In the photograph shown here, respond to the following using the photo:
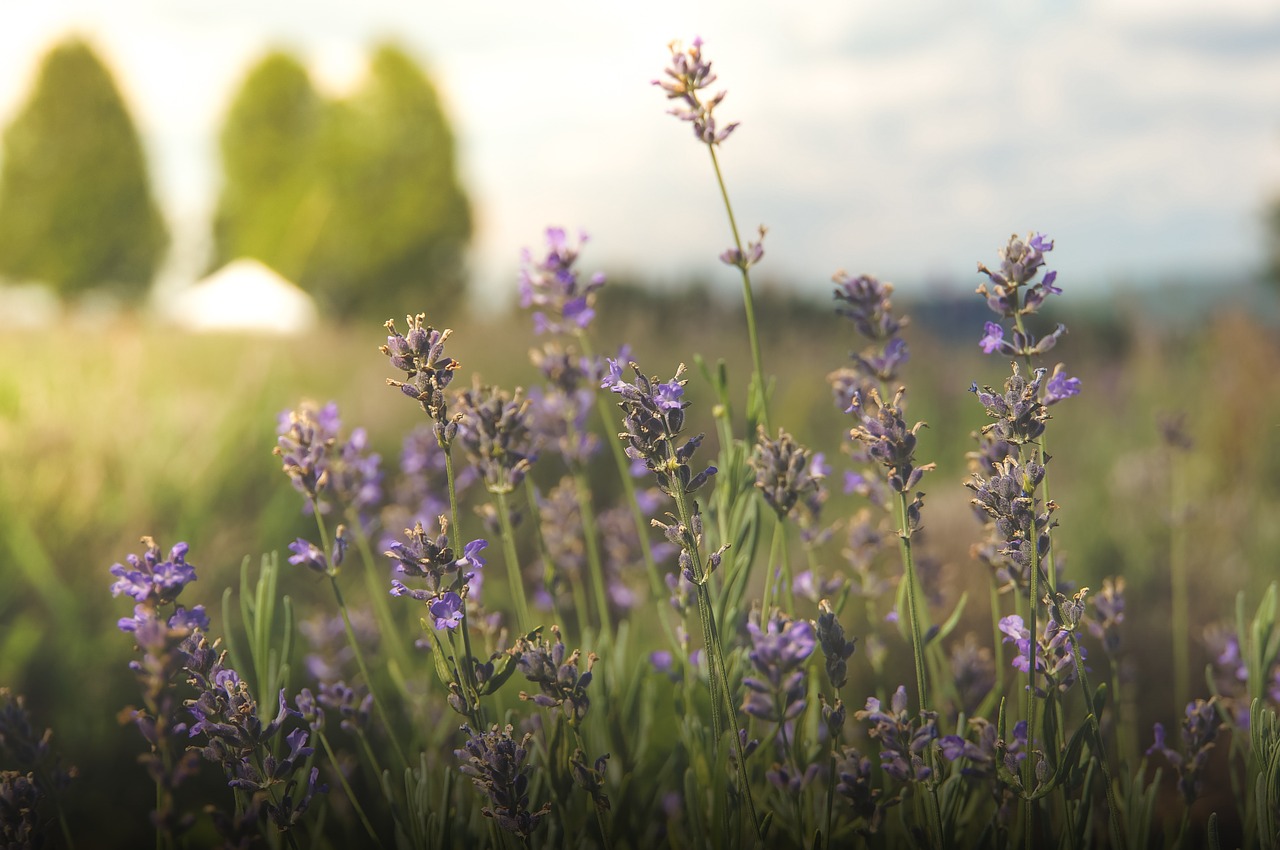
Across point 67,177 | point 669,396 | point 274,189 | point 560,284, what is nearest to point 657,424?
point 669,396

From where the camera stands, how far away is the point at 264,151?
950 inches

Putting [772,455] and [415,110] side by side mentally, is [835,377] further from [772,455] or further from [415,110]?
[415,110]

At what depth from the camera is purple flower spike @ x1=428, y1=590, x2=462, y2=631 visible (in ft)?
4.27

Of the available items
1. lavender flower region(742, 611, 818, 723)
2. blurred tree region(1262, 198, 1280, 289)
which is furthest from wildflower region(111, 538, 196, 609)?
blurred tree region(1262, 198, 1280, 289)

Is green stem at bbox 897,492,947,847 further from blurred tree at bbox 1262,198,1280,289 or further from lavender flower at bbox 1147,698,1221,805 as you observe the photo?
blurred tree at bbox 1262,198,1280,289

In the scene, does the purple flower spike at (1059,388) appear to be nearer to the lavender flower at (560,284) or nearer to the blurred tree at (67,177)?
the lavender flower at (560,284)

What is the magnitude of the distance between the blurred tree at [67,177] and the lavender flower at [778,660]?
24272 millimetres

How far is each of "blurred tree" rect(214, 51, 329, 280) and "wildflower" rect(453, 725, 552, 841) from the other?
22927 mm

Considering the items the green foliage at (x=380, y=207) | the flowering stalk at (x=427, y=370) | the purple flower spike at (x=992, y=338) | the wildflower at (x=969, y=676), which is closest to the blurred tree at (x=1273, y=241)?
the green foliage at (x=380, y=207)

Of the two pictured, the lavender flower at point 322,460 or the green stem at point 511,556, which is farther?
the green stem at point 511,556

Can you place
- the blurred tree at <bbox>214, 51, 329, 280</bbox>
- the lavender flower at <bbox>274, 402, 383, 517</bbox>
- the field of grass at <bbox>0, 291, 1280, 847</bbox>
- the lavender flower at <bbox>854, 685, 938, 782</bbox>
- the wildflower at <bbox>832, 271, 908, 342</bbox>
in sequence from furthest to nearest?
the blurred tree at <bbox>214, 51, 329, 280</bbox>, the field of grass at <bbox>0, 291, 1280, 847</bbox>, the wildflower at <bbox>832, 271, 908, 342</bbox>, the lavender flower at <bbox>274, 402, 383, 517</bbox>, the lavender flower at <bbox>854, 685, 938, 782</bbox>

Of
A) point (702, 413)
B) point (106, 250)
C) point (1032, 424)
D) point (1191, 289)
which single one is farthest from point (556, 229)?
point (106, 250)

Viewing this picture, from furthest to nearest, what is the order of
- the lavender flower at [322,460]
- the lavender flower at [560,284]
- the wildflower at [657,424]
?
the lavender flower at [560,284] < the lavender flower at [322,460] < the wildflower at [657,424]

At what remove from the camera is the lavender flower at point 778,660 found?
1.29 m
